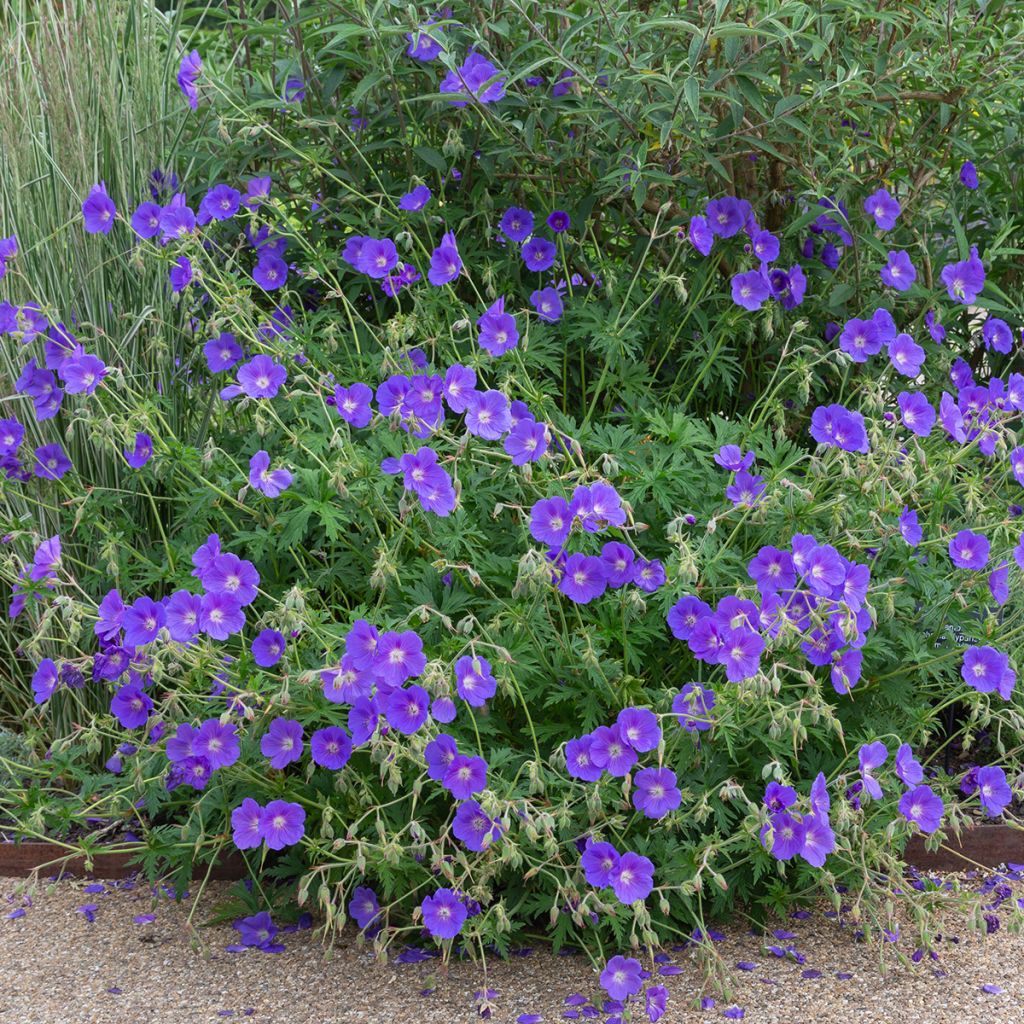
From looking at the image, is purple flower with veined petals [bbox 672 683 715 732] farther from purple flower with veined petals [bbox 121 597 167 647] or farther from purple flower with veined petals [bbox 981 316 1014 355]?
purple flower with veined petals [bbox 981 316 1014 355]

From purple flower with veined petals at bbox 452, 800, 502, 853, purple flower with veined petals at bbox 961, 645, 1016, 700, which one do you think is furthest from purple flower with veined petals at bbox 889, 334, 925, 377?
purple flower with veined petals at bbox 452, 800, 502, 853

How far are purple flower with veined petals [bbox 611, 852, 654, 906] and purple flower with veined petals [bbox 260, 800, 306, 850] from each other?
0.55 meters

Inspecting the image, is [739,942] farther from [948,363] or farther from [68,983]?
[948,363]

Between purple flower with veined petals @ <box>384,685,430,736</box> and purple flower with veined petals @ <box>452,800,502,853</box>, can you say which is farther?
Answer: purple flower with veined petals @ <box>452,800,502,853</box>

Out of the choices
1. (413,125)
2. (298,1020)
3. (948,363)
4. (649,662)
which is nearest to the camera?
(298,1020)

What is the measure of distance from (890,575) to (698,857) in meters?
0.77

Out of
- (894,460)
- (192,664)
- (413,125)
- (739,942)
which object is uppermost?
(413,125)

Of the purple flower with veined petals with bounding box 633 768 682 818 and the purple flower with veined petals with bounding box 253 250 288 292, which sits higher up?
the purple flower with veined petals with bounding box 253 250 288 292

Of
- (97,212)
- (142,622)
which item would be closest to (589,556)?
(142,622)

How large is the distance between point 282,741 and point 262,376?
695 millimetres

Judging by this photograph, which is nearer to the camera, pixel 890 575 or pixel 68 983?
pixel 68 983

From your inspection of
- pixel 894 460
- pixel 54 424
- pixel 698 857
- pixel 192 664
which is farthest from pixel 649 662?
pixel 54 424

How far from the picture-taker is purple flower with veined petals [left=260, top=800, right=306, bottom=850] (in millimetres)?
2281

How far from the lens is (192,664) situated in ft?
7.61
